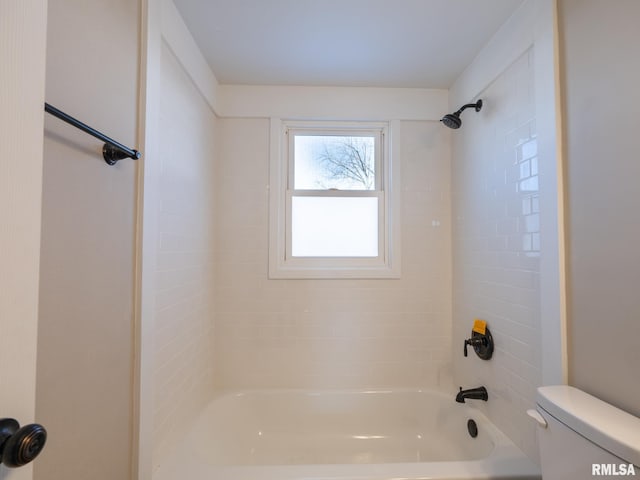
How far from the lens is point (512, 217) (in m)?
1.46

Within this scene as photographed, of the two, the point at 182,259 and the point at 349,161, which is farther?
the point at 349,161

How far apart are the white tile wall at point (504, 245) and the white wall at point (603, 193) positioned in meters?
0.20

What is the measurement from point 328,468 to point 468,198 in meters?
1.55

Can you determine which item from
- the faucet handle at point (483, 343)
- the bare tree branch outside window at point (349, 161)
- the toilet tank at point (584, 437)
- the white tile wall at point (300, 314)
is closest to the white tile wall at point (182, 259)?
the white tile wall at point (300, 314)

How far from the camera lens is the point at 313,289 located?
82.2 inches

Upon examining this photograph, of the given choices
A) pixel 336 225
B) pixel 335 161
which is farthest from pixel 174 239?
pixel 335 161

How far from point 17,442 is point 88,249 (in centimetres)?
53

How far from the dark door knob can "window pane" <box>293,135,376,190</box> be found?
6.16 feet

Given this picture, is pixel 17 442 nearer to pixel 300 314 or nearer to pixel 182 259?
pixel 182 259

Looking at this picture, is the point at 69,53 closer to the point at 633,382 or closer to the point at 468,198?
the point at 633,382

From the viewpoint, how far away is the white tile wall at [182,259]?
4.28 ft

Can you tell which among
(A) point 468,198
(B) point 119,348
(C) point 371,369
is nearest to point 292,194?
(A) point 468,198

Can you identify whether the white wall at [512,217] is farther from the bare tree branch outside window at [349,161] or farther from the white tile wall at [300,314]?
the bare tree branch outside window at [349,161]

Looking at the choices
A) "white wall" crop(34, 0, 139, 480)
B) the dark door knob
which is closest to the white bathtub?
"white wall" crop(34, 0, 139, 480)
